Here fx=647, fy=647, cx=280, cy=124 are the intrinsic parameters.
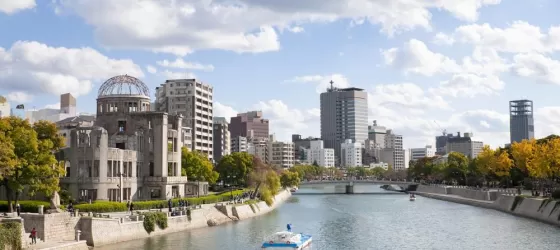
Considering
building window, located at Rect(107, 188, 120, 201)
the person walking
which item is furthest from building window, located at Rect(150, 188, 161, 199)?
the person walking

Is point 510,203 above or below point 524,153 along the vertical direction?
below

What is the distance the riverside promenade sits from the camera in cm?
6562

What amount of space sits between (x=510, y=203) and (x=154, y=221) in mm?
78031

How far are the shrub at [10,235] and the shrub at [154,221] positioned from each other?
2271cm

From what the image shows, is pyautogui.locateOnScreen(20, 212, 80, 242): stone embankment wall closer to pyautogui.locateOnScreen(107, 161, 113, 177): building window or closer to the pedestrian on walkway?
the pedestrian on walkway

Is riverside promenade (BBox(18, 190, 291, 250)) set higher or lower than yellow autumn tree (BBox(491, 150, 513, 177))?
lower

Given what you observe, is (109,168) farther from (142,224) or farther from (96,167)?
(142,224)

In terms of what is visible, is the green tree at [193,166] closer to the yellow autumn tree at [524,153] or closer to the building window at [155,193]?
the building window at [155,193]

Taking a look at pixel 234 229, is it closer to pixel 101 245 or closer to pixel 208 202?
pixel 208 202

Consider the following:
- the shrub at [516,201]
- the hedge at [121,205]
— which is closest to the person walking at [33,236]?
the hedge at [121,205]

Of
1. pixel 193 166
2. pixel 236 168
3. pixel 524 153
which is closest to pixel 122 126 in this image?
pixel 193 166

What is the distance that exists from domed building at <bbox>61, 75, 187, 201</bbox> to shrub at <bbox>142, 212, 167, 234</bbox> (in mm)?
15494

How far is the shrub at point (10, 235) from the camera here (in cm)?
5825

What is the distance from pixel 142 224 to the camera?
81.4 metres
